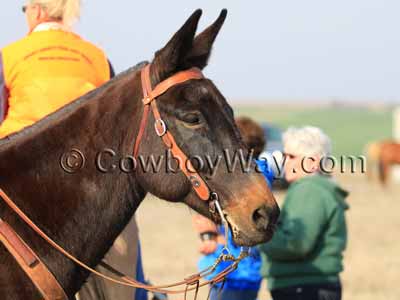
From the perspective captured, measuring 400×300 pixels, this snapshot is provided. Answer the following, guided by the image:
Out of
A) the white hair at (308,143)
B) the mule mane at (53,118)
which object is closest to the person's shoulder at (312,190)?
the white hair at (308,143)

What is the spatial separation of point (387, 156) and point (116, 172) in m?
20.5

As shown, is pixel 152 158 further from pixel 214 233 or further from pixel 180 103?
pixel 214 233

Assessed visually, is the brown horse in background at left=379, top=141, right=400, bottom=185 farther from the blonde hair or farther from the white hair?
the blonde hair

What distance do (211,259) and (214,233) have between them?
0.28 meters

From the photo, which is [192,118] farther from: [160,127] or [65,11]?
[65,11]

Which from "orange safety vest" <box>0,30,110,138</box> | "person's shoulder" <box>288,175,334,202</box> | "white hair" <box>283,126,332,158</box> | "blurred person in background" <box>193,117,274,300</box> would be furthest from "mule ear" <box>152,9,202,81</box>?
"person's shoulder" <box>288,175,334,202</box>

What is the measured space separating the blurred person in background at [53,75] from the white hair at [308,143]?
1532 millimetres

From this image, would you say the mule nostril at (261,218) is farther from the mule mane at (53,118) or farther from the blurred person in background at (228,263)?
the blurred person in background at (228,263)

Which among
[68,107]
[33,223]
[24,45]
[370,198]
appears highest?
[370,198]

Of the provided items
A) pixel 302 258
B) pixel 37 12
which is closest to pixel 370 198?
pixel 302 258

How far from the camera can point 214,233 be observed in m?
5.93

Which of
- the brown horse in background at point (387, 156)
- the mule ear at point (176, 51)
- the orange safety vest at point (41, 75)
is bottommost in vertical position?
the mule ear at point (176, 51)

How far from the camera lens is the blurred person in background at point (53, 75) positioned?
4.84 m

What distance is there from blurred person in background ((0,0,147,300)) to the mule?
800mm
